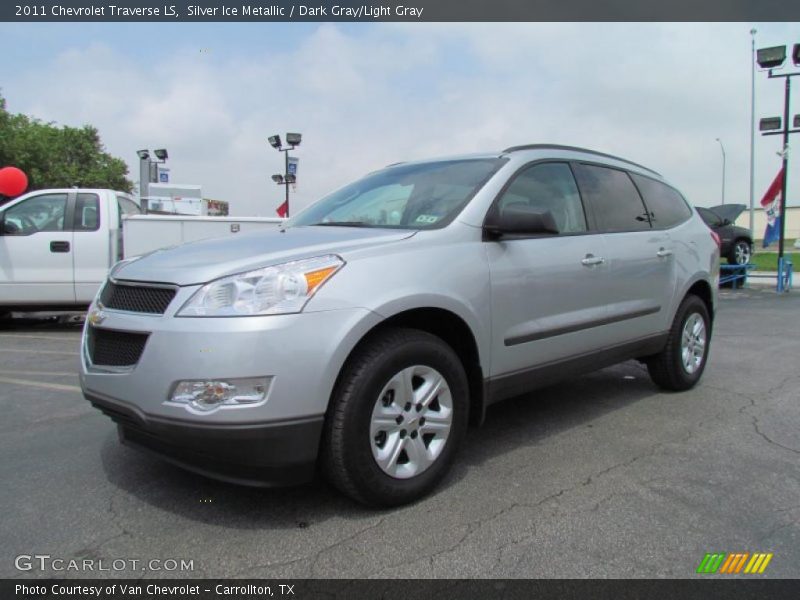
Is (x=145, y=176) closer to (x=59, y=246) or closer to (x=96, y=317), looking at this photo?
(x=59, y=246)

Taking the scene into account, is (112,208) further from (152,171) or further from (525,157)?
(152,171)

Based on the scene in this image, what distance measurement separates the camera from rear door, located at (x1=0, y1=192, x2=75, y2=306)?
808 cm

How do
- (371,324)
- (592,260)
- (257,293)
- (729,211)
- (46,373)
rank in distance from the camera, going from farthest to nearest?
(729,211) → (46,373) → (592,260) → (371,324) → (257,293)

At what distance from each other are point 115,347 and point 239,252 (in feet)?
2.28

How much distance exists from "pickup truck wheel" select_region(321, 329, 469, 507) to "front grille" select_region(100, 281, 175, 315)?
2.72 feet

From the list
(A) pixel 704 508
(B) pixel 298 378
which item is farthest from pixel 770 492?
(B) pixel 298 378

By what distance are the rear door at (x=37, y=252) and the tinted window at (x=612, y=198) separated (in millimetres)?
7211

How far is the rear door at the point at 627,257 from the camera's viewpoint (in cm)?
390

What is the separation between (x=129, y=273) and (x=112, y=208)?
6538 mm

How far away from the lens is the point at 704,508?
2760mm

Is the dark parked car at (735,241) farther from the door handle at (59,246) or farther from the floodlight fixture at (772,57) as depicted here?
the door handle at (59,246)

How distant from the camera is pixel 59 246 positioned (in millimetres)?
8180
